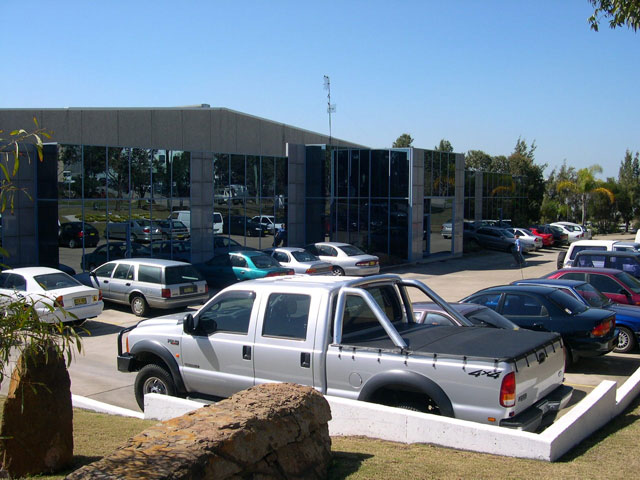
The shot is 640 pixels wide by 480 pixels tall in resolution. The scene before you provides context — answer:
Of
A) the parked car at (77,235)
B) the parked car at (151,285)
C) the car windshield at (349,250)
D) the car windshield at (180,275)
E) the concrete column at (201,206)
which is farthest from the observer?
the car windshield at (349,250)

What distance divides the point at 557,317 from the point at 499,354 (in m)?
5.54

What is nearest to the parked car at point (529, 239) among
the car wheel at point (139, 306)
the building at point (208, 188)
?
the building at point (208, 188)

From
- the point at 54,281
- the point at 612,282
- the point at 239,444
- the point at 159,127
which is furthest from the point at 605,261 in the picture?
the point at 159,127

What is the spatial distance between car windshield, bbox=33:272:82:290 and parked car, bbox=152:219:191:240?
8159 mm

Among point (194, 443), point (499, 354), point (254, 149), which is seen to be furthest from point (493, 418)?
point (254, 149)

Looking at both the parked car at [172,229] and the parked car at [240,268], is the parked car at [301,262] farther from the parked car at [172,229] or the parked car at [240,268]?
the parked car at [172,229]

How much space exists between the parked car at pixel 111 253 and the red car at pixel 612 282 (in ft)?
48.5

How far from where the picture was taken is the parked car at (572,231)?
43.2 meters

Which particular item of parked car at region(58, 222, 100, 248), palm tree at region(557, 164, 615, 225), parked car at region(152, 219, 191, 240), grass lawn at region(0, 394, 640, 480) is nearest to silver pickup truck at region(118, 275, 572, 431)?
grass lawn at region(0, 394, 640, 480)

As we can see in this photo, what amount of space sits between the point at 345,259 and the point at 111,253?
9167mm

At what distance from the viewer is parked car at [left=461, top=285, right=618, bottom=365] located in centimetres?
1053

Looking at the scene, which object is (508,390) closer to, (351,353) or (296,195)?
(351,353)

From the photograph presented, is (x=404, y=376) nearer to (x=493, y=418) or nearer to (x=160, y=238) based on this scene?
(x=493, y=418)

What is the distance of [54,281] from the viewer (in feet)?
50.1
